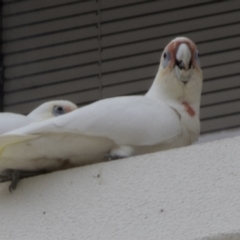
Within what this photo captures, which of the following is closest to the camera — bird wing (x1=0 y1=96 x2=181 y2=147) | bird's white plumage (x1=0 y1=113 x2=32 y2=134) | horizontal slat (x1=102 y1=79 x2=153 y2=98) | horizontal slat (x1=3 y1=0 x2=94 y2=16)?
bird wing (x1=0 y1=96 x2=181 y2=147)

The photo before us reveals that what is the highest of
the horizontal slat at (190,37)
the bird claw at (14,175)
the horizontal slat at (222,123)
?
the horizontal slat at (190,37)

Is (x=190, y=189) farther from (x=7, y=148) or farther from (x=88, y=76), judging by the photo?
(x=88, y=76)

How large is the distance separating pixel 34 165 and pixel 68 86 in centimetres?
129

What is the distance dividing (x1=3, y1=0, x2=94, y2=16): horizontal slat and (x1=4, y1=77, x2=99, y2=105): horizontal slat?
0.33 metres

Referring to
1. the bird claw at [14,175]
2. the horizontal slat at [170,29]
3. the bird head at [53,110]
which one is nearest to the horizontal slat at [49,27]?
the horizontal slat at [170,29]

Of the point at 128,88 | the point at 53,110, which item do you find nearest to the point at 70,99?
the point at 128,88

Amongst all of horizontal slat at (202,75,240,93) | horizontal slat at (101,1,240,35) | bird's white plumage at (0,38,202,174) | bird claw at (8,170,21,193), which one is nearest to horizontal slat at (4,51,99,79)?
horizontal slat at (101,1,240,35)

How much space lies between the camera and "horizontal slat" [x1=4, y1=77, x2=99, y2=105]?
14.3 feet

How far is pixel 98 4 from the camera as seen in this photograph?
4461 mm

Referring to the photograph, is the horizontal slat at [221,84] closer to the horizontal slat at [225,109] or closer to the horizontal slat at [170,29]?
the horizontal slat at [225,109]

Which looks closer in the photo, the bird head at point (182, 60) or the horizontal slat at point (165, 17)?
the bird head at point (182, 60)

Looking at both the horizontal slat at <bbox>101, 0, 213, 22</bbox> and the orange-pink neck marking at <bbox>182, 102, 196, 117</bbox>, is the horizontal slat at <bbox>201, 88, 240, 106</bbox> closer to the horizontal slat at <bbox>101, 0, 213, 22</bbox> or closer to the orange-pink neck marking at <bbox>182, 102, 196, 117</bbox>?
the horizontal slat at <bbox>101, 0, 213, 22</bbox>

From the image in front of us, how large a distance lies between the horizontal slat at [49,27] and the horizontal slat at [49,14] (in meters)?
0.02

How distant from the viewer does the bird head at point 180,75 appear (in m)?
3.29
